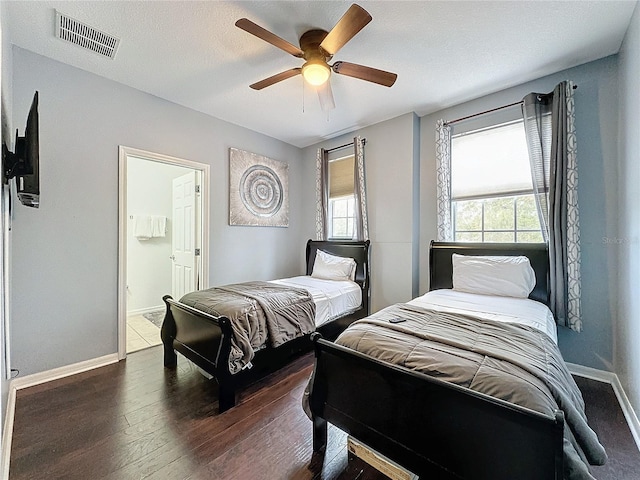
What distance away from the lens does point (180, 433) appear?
182cm

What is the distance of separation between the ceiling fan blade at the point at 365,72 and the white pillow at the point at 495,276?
197 centimetres

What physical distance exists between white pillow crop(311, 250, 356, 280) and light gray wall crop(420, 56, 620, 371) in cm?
227

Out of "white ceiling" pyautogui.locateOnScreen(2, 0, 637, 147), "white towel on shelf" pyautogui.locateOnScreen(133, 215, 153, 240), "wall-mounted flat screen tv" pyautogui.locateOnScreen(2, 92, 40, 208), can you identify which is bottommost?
"white towel on shelf" pyautogui.locateOnScreen(133, 215, 153, 240)

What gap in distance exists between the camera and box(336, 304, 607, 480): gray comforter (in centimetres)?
109

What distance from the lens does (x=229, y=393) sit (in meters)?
2.07

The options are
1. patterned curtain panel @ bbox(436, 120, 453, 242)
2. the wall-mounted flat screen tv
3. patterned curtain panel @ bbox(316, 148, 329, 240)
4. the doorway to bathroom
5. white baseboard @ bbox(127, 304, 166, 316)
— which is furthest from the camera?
white baseboard @ bbox(127, 304, 166, 316)

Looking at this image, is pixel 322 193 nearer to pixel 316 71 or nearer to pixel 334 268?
pixel 334 268

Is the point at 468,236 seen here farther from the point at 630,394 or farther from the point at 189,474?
the point at 189,474

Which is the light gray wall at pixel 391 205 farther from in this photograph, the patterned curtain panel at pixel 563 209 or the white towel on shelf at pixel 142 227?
the white towel on shelf at pixel 142 227

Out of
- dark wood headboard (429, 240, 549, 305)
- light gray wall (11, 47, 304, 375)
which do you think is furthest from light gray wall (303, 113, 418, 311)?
light gray wall (11, 47, 304, 375)

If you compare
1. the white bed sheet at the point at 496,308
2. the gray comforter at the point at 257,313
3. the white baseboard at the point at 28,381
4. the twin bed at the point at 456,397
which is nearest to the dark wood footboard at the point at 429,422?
the twin bed at the point at 456,397

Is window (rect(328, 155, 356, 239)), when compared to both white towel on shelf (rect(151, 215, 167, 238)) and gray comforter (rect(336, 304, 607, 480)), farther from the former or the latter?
white towel on shelf (rect(151, 215, 167, 238))

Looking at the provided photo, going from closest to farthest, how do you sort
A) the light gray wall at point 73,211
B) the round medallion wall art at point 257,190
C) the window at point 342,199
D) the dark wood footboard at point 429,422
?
the dark wood footboard at point 429,422
the light gray wall at point 73,211
the round medallion wall art at point 257,190
the window at point 342,199

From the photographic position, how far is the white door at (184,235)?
12.3 ft
